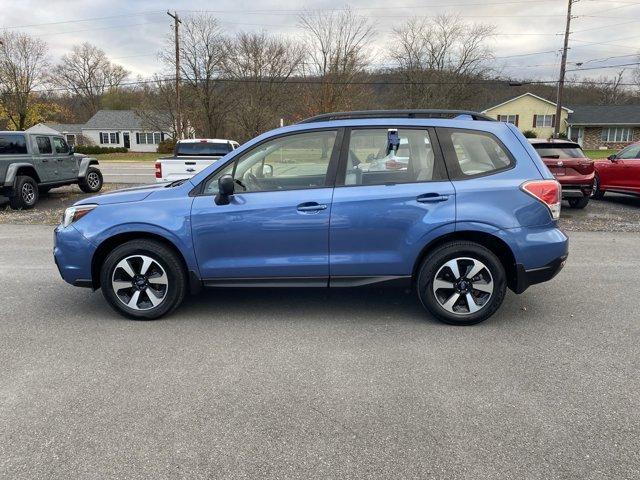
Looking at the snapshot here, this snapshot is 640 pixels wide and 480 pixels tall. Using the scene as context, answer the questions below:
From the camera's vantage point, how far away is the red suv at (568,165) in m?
10.5

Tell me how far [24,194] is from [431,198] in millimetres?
10946

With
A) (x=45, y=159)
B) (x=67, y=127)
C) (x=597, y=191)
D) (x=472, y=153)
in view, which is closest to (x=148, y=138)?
(x=67, y=127)

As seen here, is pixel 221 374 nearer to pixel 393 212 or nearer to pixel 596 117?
pixel 393 212

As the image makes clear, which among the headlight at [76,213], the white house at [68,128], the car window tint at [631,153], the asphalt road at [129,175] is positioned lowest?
the asphalt road at [129,175]

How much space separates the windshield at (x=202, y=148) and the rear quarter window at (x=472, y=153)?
852cm

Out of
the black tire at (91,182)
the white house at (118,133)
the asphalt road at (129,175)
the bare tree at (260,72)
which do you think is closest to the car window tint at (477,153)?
the black tire at (91,182)

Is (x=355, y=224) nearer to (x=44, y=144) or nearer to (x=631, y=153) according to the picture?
(x=631, y=153)

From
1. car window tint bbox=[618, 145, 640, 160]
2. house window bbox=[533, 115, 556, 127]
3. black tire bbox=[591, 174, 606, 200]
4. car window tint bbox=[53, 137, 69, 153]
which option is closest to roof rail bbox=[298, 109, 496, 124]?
car window tint bbox=[618, 145, 640, 160]

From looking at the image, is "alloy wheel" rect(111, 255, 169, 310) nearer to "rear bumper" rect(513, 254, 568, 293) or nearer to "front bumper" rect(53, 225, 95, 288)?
"front bumper" rect(53, 225, 95, 288)

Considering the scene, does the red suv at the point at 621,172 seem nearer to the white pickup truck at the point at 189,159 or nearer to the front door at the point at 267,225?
the white pickup truck at the point at 189,159

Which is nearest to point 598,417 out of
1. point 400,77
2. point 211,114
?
point 211,114

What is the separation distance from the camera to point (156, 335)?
13.5 ft

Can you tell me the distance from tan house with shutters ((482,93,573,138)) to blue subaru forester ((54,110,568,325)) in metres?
61.9

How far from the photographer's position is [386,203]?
411 cm
